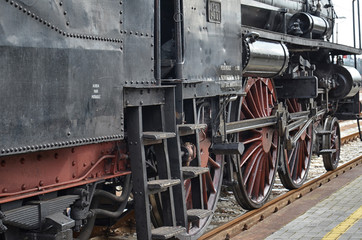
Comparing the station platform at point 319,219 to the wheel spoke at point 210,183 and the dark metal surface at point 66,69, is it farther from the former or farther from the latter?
the dark metal surface at point 66,69

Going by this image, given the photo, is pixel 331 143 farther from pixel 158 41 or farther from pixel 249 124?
pixel 158 41

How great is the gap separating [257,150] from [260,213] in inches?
38.9

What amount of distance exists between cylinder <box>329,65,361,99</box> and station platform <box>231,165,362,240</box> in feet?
8.01

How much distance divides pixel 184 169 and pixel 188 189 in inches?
32.9

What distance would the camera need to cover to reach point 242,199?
775 cm

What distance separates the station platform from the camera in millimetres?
6520

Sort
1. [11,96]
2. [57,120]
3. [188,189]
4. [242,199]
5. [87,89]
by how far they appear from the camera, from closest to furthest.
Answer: [11,96] < [57,120] < [87,89] < [188,189] < [242,199]

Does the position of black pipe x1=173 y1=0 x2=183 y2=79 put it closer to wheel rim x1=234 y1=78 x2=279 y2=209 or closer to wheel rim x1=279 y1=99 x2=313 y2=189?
wheel rim x1=234 y1=78 x2=279 y2=209

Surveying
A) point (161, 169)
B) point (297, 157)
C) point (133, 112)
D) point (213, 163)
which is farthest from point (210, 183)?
point (297, 157)

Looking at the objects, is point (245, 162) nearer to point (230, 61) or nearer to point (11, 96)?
point (230, 61)

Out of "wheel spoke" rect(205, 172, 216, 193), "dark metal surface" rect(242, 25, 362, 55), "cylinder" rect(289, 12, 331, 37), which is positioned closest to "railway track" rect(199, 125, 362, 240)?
"wheel spoke" rect(205, 172, 216, 193)

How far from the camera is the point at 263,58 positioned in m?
7.55

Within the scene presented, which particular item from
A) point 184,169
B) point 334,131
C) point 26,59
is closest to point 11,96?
point 26,59

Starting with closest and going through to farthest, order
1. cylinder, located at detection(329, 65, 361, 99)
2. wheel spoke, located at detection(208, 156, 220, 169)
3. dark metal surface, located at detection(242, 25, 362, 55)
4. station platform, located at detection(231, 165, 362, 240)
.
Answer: station platform, located at detection(231, 165, 362, 240) < wheel spoke, located at detection(208, 156, 220, 169) < dark metal surface, located at detection(242, 25, 362, 55) < cylinder, located at detection(329, 65, 361, 99)
